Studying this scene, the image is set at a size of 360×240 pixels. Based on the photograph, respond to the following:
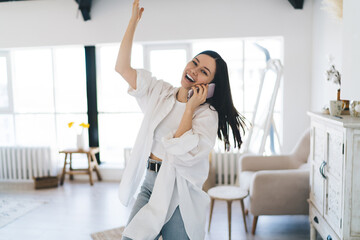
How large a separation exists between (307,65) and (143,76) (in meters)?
2.98

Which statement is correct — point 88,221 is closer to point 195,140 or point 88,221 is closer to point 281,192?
point 281,192

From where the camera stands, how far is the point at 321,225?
7.50ft

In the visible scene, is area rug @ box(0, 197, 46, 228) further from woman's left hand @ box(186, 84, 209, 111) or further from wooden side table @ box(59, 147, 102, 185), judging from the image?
woman's left hand @ box(186, 84, 209, 111)

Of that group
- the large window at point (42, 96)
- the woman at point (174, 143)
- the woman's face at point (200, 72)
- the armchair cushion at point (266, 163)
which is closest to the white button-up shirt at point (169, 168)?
the woman at point (174, 143)

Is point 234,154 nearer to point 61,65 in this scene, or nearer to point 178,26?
point 178,26

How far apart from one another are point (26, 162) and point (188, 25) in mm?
3201

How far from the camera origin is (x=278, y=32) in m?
3.87

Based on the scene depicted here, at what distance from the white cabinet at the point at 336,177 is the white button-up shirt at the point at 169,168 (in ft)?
2.95

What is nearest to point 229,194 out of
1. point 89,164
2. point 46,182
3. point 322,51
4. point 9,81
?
point 322,51

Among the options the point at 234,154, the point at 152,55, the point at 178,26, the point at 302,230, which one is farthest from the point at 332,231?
the point at 152,55

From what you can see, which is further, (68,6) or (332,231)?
(68,6)

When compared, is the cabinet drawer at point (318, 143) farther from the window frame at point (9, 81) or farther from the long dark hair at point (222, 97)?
the window frame at point (9, 81)

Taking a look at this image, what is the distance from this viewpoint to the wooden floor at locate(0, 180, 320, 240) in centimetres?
291

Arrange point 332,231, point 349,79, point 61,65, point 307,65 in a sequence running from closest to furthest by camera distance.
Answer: point 349,79 < point 332,231 < point 307,65 < point 61,65
